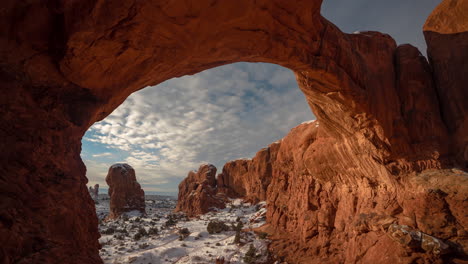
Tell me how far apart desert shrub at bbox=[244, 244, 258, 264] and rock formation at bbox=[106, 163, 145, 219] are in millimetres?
21873

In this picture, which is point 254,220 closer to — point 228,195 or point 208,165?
point 228,195

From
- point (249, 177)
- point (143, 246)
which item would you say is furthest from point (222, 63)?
point (249, 177)

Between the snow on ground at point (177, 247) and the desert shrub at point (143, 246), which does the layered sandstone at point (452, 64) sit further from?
the desert shrub at point (143, 246)

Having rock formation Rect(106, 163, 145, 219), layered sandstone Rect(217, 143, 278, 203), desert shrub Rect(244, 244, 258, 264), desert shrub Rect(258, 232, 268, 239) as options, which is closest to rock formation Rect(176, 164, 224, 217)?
layered sandstone Rect(217, 143, 278, 203)

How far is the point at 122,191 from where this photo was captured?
27812 mm

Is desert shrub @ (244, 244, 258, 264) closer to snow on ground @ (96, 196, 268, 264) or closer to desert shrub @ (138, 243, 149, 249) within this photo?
snow on ground @ (96, 196, 268, 264)

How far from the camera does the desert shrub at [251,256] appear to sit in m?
11.2

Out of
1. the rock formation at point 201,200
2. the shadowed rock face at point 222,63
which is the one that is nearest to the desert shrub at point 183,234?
the shadowed rock face at point 222,63

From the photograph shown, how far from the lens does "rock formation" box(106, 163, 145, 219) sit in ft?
89.7

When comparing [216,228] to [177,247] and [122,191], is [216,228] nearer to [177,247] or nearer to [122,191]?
[177,247]

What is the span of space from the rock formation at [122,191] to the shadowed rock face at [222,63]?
2531 centimetres

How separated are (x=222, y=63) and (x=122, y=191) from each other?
28533 millimetres

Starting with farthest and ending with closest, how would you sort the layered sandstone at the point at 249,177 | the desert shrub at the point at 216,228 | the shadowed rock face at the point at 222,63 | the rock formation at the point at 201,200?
the layered sandstone at the point at 249,177 < the rock formation at the point at 201,200 < the desert shrub at the point at 216,228 < the shadowed rock face at the point at 222,63

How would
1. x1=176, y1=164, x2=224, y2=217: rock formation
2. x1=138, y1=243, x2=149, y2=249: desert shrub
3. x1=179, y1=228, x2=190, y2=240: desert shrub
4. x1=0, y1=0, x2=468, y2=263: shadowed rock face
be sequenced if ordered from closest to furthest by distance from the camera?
x1=0, y1=0, x2=468, y2=263: shadowed rock face < x1=138, y1=243, x2=149, y2=249: desert shrub < x1=179, y1=228, x2=190, y2=240: desert shrub < x1=176, y1=164, x2=224, y2=217: rock formation
